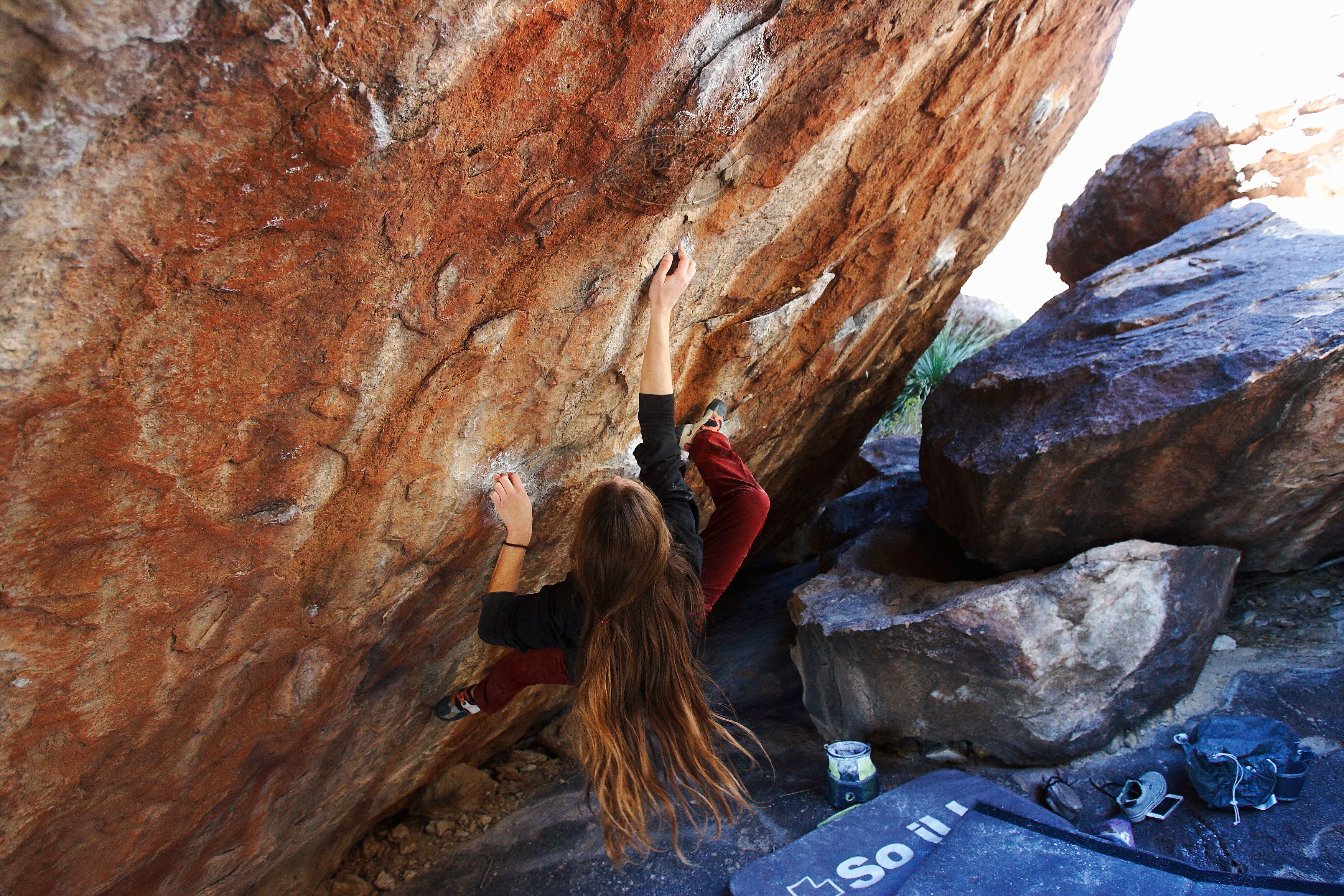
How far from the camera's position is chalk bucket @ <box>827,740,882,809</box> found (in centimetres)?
310

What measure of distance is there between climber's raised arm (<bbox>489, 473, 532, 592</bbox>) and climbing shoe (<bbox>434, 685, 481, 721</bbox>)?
34.7 inches

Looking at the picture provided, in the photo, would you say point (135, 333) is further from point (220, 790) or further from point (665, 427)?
point (220, 790)

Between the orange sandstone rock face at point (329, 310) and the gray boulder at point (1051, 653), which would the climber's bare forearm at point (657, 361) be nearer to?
the orange sandstone rock face at point (329, 310)

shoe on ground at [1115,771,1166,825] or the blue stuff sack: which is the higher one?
the blue stuff sack

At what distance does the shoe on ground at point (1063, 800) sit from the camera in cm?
291

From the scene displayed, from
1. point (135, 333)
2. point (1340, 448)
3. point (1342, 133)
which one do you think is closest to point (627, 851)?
point (135, 333)

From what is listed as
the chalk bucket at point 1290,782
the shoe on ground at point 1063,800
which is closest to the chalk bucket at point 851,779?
the shoe on ground at point 1063,800

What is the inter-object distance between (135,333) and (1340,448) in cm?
395

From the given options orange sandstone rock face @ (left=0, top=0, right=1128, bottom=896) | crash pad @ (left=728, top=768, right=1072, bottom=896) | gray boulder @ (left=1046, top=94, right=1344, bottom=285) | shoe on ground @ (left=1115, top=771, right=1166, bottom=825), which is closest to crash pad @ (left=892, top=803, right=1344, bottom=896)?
crash pad @ (left=728, top=768, right=1072, bottom=896)

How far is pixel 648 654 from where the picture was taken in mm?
2002

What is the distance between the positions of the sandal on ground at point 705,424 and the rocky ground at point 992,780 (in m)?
1.57

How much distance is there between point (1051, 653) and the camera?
120 inches

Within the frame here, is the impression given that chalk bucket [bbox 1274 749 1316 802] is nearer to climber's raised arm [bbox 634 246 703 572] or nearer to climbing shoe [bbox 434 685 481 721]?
climber's raised arm [bbox 634 246 703 572]

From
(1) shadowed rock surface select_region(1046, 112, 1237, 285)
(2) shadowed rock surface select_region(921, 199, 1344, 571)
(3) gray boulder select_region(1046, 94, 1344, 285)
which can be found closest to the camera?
(2) shadowed rock surface select_region(921, 199, 1344, 571)
